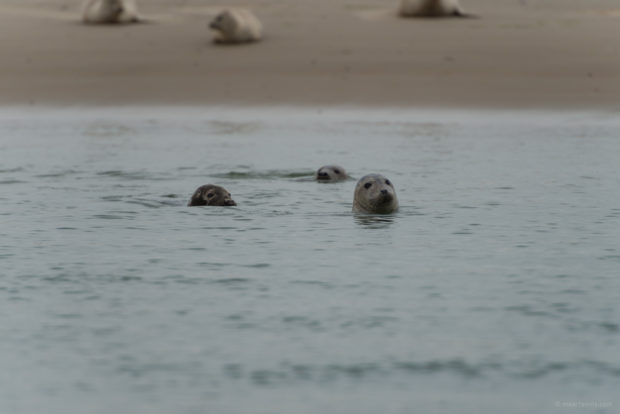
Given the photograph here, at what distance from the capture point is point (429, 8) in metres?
24.5

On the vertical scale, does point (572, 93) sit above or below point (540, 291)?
above

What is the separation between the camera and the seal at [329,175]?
12109 mm

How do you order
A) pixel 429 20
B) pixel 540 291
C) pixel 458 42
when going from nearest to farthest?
pixel 540 291
pixel 458 42
pixel 429 20

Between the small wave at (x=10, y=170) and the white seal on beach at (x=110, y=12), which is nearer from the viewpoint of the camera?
the small wave at (x=10, y=170)

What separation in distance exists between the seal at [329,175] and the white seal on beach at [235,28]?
10658 millimetres

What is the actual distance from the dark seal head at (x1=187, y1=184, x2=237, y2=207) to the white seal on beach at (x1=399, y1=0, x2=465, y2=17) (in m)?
15.0

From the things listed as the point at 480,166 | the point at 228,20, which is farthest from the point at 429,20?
the point at 480,166

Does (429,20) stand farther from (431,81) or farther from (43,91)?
(43,91)

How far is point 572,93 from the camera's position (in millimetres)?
18750

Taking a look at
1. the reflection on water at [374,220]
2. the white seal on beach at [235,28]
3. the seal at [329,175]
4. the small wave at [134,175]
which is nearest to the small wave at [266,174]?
the seal at [329,175]

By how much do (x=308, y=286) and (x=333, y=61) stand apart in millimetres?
14222

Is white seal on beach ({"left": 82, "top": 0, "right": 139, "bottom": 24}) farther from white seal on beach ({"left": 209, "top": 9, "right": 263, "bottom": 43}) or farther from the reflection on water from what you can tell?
the reflection on water

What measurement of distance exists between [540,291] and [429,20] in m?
17.9

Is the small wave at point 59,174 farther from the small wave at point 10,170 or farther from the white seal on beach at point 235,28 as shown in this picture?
the white seal on beach at point 235,28
